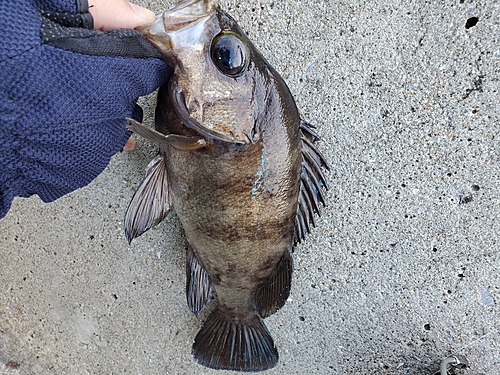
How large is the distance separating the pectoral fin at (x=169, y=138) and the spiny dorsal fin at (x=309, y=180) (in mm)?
461

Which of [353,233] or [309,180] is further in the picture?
[353,233]

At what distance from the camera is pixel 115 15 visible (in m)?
1.36

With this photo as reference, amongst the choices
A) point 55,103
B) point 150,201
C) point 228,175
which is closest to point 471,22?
point 228,175

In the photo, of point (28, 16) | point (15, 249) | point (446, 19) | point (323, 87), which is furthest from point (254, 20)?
point (15, 249)

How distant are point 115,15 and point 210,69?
0.44 metres

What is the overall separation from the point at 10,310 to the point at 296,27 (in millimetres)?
2501

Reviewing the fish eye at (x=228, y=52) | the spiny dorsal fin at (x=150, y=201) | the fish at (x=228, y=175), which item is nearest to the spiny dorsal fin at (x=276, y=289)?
the fish at (x=228, y=175)

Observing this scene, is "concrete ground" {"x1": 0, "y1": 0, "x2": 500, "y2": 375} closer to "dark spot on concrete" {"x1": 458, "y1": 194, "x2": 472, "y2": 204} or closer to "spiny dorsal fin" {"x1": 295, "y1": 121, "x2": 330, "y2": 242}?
"dark spot on concrete" {"x1": 458, "y1": 194, "x2": 472, "y2": 204}

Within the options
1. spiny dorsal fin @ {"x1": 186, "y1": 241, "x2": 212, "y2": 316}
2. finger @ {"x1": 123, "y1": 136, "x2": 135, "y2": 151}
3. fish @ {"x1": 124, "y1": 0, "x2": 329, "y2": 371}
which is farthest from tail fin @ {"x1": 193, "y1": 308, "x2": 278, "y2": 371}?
finger @ {"x1": 123, "y1": 136, "x2": 135, "y2": 151}

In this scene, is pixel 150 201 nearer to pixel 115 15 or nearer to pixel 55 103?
pixel 55 103

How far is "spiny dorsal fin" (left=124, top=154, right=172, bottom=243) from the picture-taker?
162 cm

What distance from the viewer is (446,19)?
1721mm

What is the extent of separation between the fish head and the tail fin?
107cm

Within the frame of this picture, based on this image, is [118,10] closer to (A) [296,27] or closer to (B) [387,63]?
(A) [296,27]
